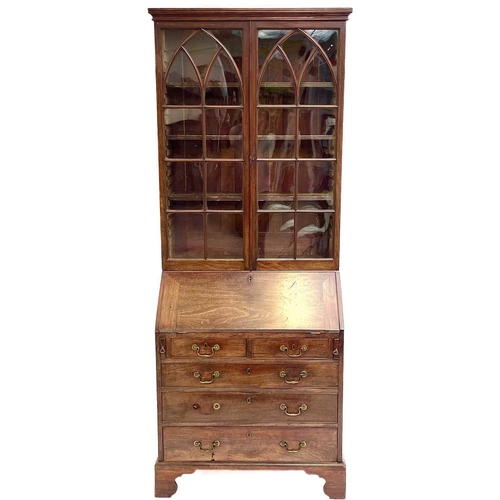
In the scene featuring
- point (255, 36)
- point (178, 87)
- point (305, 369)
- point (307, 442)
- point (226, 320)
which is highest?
point (255, 36)

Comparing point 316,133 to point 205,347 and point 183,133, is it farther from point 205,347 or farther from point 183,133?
point 205,347

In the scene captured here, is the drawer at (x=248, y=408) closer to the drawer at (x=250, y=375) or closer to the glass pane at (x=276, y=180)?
the drawer at (x=250, y=375)

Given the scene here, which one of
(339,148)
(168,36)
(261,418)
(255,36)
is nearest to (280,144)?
(339,148)

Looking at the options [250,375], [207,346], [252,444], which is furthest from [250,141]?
[252,444]

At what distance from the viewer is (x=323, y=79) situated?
358 cm

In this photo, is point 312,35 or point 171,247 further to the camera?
point 171,247

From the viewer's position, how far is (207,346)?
356 centimetres

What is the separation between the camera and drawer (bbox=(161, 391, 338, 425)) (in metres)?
3.59

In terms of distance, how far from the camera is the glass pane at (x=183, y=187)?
12.2 ft

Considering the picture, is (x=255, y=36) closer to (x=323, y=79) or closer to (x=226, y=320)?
(x=323, y=79)

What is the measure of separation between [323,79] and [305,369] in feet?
4.88

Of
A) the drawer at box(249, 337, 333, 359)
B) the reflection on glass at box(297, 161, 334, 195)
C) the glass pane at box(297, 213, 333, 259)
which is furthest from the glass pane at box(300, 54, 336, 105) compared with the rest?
the drawer at box(249, 337, 333, 359)

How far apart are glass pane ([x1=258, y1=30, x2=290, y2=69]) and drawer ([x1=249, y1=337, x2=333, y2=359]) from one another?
1.40m

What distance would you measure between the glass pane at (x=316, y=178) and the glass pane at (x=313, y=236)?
0.12m
